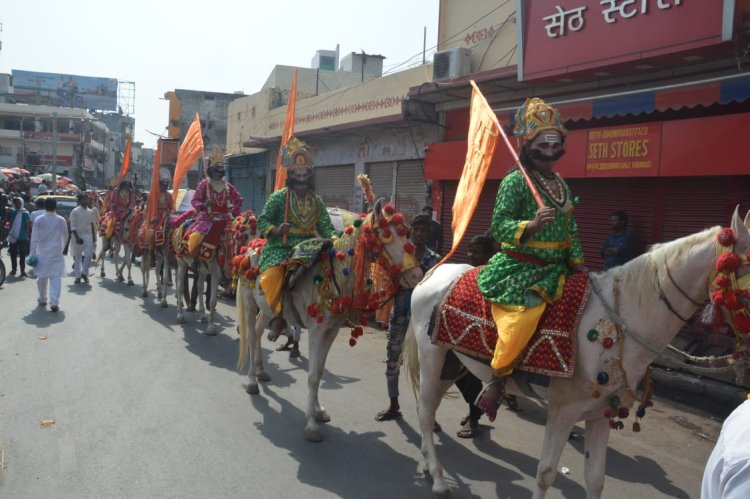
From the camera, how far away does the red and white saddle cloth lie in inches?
141

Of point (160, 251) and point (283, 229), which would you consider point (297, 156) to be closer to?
point (283, 229)

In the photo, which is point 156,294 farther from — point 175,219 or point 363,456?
point 363,456

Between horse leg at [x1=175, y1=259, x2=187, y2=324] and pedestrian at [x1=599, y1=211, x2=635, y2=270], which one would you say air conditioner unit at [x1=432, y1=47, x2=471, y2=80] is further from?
horse leg at [x1=175, y1=259, x2=187, y2=324]

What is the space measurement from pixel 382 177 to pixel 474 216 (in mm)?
3971

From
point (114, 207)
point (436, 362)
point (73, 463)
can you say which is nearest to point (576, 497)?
point (436, 362)

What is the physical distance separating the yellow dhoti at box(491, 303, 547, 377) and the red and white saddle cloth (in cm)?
8

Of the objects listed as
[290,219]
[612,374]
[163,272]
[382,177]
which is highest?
[382,177]

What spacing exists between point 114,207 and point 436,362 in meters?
12.1

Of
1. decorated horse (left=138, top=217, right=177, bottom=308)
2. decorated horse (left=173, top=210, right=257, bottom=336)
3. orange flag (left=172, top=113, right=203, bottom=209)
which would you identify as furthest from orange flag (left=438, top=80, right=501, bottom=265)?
decorated horse (left=138, top=217, right=177, bottom=308)

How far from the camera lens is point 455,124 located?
13.9 meters

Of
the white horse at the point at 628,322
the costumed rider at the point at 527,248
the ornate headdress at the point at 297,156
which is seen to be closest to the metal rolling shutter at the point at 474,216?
the ornate headdress at the point at 297,156

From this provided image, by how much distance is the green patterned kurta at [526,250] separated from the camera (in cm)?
372

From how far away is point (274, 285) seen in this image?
576cm

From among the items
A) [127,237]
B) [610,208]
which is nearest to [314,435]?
[610,208]
